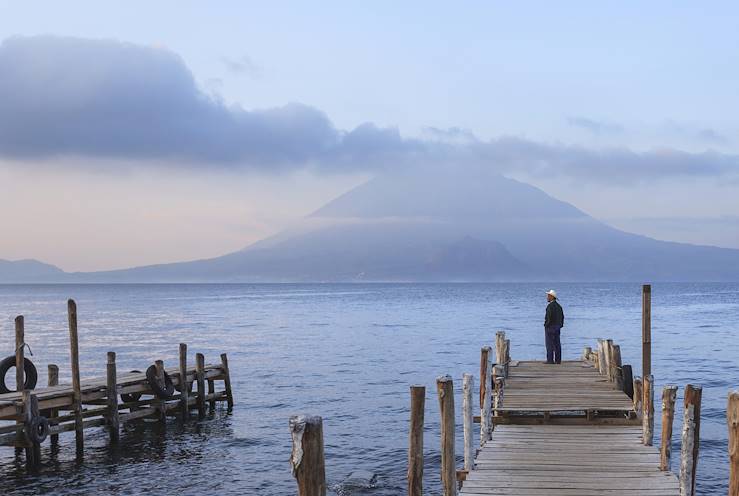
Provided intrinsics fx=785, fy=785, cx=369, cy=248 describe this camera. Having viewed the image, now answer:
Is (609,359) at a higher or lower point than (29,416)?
higher

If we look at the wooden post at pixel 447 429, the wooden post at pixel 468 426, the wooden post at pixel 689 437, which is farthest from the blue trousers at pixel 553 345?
the wooden post at pixel 689 437

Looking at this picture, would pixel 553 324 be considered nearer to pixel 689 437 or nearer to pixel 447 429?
pixel 447 429

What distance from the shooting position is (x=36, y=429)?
19375 mm

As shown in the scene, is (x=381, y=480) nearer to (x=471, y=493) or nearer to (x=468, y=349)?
(x=471, y=493)

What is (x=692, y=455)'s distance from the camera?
11.5 meters

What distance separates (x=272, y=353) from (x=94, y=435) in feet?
90.0

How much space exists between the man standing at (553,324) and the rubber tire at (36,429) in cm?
1411

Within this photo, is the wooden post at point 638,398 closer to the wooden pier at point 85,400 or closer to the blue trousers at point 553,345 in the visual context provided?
the blue trousers at point 553,345

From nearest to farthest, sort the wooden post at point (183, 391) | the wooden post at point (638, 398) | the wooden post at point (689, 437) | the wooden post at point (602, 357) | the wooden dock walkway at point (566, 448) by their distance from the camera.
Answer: the wooden post at point (689, 437) → the wooden dock walkway at point (566, 448) → the wooden post at point (638, 398) → the wooden post at point (602, 357) → the wooden post at point (183, 391)

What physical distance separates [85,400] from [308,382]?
663 inches

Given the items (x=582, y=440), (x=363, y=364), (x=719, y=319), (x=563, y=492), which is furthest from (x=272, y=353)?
(x=719, y=319)

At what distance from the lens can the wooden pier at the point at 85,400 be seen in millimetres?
19375

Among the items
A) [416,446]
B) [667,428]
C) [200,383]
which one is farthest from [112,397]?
[667,428]

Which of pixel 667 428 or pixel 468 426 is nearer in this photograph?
pixel 667 428
